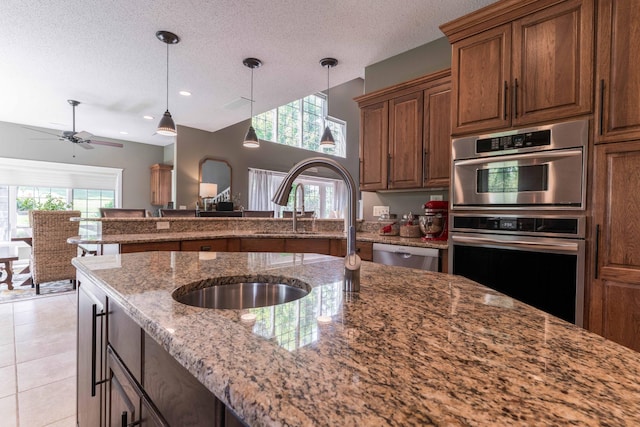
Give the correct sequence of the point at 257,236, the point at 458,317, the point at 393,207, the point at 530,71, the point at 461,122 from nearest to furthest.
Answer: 1. the point at 458,317
2. the point at 530,71
3. the point at 461,122
4. the point at 257,236
5. the point at 393,207

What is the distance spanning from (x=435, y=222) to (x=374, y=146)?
98cm

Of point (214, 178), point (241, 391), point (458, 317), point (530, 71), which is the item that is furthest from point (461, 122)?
point (214, 178)

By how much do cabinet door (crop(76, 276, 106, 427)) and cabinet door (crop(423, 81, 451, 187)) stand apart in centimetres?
244

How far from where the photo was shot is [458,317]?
0.66m

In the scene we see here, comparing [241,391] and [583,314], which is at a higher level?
[241,391]

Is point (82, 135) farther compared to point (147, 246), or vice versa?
point (82, 135)

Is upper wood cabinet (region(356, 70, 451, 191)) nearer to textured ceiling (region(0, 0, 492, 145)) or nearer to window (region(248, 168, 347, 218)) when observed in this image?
textured ceiling (region(0, 0, 492, 145))

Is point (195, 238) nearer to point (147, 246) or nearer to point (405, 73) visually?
point (147, 246)

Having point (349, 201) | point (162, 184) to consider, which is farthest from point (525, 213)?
point (162, 184)

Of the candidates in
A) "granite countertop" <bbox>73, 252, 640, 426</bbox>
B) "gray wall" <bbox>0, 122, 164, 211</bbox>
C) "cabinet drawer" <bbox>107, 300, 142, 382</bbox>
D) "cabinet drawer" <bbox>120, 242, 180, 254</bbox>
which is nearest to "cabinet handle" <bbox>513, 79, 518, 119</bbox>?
"granite countertop" <bbox>73, 252, 640, 426</bbox>

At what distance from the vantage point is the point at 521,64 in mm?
1897

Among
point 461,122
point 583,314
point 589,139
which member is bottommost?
point 583,314

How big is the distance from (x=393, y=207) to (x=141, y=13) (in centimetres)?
289

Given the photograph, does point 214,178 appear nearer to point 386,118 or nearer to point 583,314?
point 386,118
